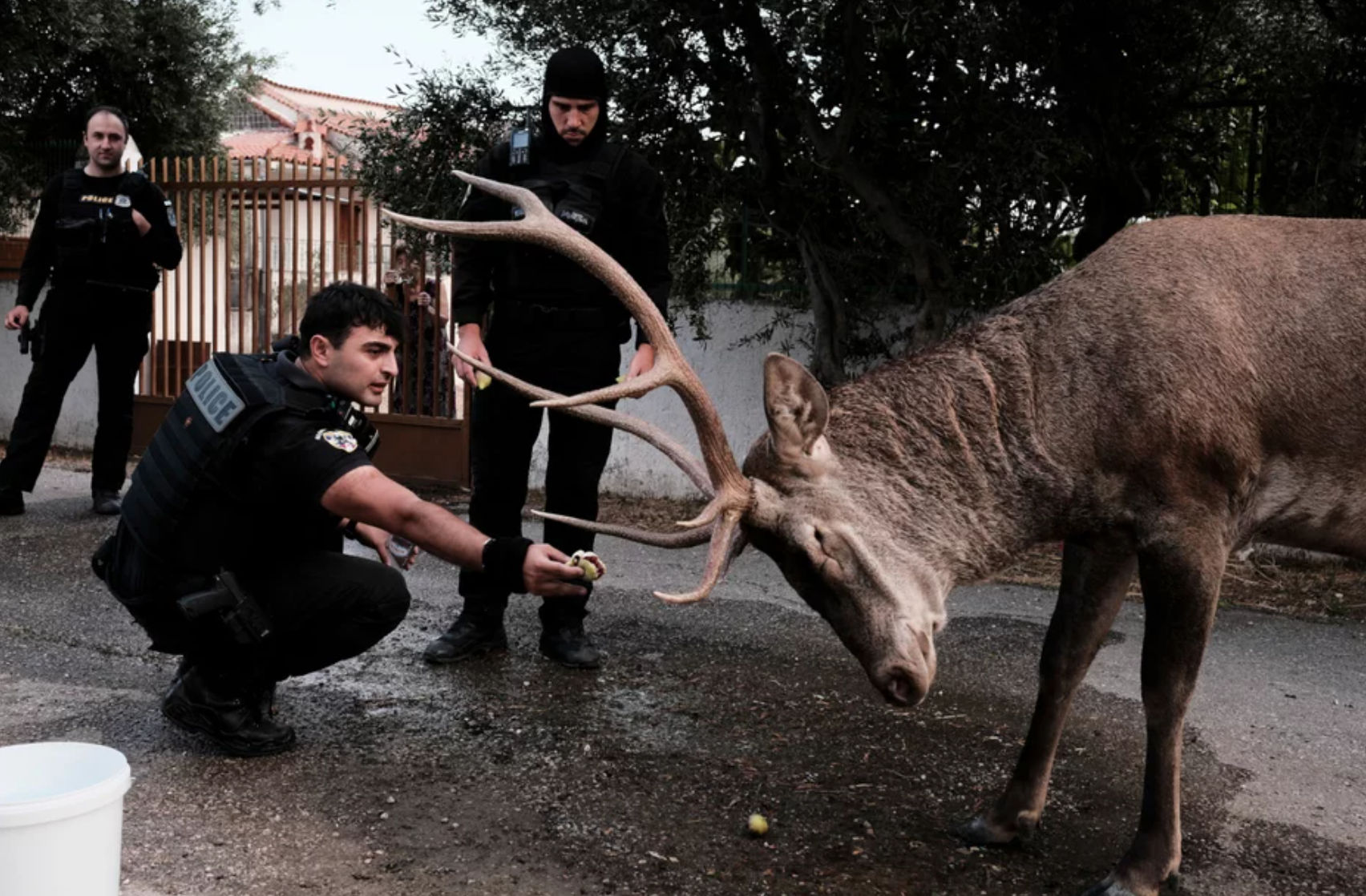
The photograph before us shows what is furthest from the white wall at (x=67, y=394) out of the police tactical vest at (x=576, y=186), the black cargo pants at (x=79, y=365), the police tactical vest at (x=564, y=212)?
the police tactical vest at (x=576, y=186)

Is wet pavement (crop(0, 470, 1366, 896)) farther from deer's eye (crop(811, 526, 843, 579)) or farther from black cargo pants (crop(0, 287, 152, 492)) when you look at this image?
black cargo pants (crop(0, 287, 152, 492))

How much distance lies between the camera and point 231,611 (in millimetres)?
4043

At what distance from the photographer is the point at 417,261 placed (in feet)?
31.3

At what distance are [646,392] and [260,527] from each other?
53.8 inches

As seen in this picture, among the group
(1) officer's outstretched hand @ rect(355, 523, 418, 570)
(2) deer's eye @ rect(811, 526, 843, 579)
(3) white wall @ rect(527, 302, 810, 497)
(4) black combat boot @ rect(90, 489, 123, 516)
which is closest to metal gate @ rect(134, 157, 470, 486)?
(3) white wall @ rect(527, 302, 810, 497)

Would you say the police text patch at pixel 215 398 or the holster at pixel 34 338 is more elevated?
the police text patch at pixel 215 398

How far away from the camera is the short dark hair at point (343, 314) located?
13.6ft

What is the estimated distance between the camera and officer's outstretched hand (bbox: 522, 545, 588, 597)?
356 centimetres

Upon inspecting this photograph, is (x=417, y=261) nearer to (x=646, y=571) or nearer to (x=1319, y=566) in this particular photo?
(x=646, y=571)

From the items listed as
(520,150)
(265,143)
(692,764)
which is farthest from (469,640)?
(265,143)

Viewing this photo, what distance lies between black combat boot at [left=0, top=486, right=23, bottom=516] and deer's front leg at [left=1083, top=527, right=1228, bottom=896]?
6.71 metres

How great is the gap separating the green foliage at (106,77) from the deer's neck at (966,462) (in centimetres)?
1236

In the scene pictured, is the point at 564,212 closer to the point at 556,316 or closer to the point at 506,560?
the point at 556,316

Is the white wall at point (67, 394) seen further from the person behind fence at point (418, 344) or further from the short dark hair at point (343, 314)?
the short dark hair at point (343, 314)
